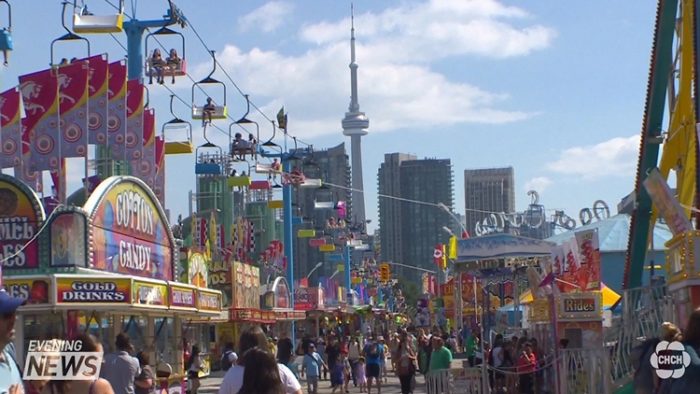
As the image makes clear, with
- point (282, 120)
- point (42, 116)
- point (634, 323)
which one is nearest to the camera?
point (634, 323)

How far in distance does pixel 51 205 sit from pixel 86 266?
11.4 m

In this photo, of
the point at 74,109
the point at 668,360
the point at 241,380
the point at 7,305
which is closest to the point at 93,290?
the point at 74,109

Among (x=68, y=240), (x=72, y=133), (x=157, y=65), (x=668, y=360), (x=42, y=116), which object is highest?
(x=157, y=65)

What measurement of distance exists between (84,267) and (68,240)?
554mm

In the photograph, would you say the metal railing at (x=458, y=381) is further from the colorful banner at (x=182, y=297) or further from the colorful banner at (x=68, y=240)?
the colorful banner at (x=68, y=240)

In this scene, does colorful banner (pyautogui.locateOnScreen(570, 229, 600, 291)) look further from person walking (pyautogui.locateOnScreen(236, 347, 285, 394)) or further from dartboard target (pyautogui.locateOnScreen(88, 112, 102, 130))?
person walking (pyautogui.locateOnScreen(236, 347, 285, 394))

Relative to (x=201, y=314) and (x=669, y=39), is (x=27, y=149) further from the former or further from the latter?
(x=669, y=39)

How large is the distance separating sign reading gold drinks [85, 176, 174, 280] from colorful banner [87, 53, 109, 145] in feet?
2.98

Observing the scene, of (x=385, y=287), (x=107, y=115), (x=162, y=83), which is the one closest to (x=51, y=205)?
(x=162, y=83)

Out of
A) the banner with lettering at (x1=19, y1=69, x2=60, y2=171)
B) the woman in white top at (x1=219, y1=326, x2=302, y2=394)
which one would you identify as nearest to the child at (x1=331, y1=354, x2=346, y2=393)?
the banner with lettering at (x1=19, y1=69, x2=60, y2=171)

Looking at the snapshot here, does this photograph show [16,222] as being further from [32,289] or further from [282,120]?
[282,120]

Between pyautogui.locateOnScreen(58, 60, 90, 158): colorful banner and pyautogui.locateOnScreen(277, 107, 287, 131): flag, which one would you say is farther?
pyautogui.locateOnScreen(277, 107, 287, 131): flag

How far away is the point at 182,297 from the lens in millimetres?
24797

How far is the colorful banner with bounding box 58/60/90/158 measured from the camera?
2262 cm
